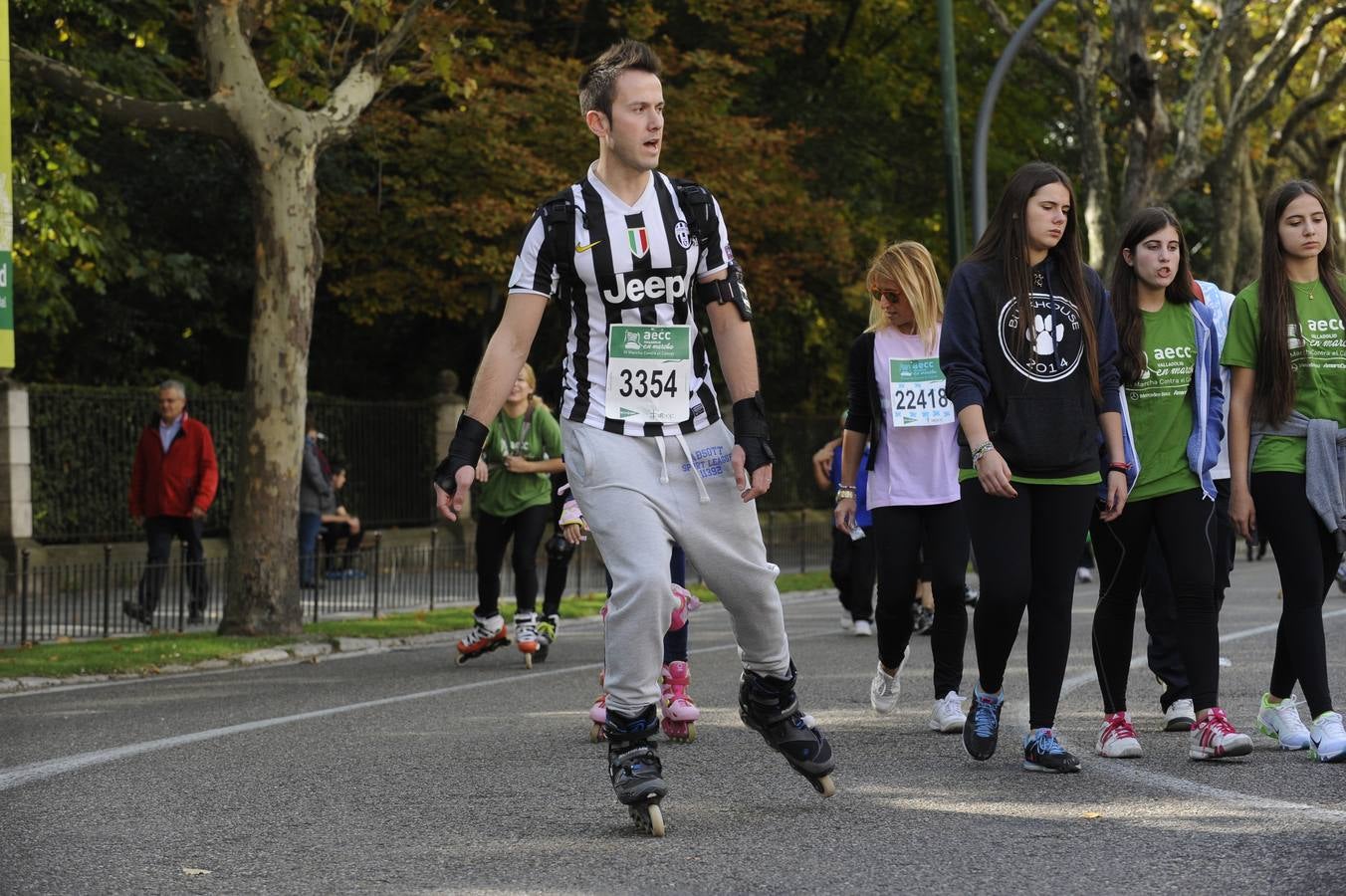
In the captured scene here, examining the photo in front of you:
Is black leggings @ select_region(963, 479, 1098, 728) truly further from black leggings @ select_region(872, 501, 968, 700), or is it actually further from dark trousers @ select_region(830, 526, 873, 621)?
dark trousers @ select_region(830, 526, 873, 621)

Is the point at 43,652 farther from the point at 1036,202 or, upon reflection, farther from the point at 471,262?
the point at 471,262

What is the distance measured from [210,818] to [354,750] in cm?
162

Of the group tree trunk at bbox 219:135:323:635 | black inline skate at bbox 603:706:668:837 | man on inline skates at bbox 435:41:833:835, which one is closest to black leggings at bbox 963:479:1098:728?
man on inline skates at bbox 435:41:833:835

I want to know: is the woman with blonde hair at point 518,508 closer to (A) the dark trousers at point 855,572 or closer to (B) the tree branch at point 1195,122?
(A) the dark trousers at point 855,572

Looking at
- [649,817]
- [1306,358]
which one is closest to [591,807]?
[649,817]

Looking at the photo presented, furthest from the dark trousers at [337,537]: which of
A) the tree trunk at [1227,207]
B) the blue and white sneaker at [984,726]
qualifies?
the blue and white sneaker at [984,726]

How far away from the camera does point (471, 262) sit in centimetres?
2498

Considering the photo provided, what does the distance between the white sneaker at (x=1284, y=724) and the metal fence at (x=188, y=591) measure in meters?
8.84

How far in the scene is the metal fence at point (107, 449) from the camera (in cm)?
2075

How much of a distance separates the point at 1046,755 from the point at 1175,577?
0.86 m

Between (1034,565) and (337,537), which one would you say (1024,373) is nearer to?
(1034,565)

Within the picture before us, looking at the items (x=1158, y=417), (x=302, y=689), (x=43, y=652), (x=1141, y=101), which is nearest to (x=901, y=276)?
(x=1158, y=417)

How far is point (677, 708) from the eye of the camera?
24.3 feet

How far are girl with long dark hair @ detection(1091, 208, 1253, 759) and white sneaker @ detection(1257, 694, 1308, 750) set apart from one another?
0.34m
